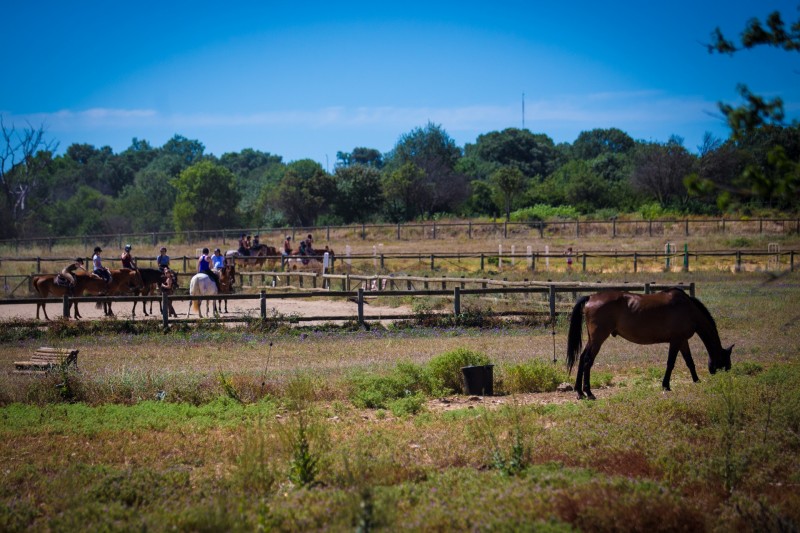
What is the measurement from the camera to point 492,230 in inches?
2178

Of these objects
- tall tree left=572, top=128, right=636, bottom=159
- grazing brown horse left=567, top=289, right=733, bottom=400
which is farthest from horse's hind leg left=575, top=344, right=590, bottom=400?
tall tree left=572, top=128, right=636, bottom=159

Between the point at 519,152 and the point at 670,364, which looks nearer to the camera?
the point at 670,364

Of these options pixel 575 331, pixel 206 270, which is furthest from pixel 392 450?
pixel 206 270

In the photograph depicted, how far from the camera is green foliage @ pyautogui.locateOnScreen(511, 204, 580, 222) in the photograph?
65062mm

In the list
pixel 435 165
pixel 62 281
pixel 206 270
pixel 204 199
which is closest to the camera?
pixel 62 281

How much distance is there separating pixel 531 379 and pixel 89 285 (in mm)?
17182

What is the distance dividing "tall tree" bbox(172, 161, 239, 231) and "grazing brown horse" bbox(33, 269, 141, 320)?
51765 mm

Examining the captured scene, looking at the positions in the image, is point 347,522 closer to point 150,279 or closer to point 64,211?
point 150,279

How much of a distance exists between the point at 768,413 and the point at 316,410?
213 inches

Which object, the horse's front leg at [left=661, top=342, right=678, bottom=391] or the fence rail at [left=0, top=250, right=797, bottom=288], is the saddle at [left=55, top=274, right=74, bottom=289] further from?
the horse's front leg at [left=661, top=342, right=678, bottom=391]

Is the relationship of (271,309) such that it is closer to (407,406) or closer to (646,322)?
(407,406)

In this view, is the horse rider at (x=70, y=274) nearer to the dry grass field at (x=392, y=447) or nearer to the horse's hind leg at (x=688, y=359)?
the dry grass field at (x=392, y=447)

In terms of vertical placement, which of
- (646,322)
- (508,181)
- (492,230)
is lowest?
(646,322)

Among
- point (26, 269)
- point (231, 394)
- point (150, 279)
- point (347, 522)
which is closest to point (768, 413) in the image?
point (347, 522)
